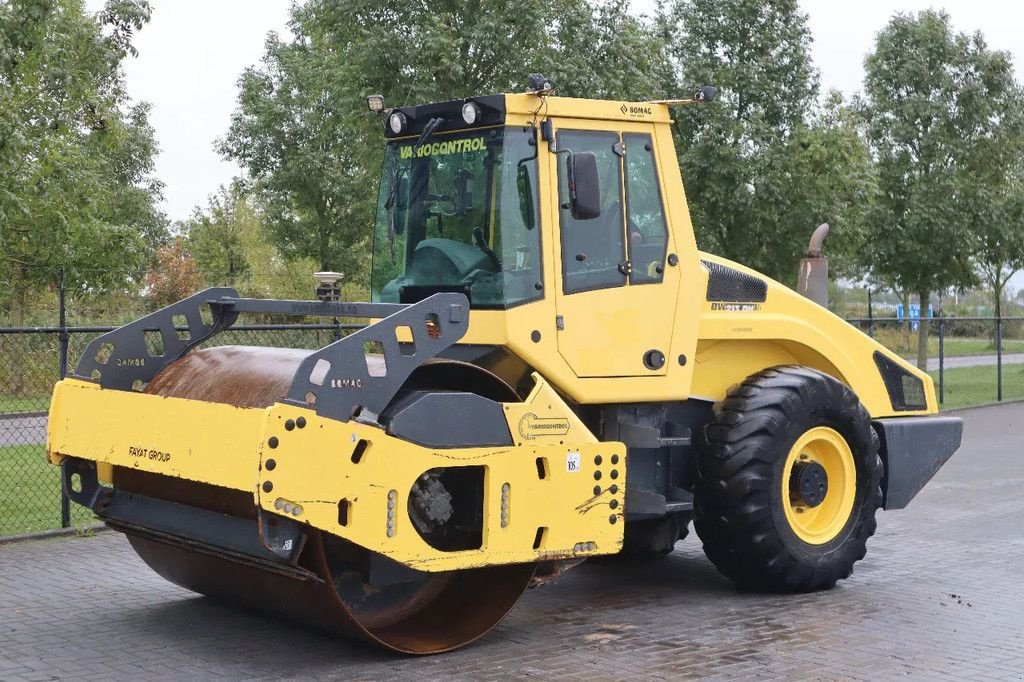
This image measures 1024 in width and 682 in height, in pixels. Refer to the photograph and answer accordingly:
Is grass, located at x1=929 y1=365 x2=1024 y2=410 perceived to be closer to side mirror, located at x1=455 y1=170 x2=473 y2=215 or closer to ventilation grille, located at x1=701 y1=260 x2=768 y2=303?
ventilation grille, located at x1=701 y1=260 x2=768 y2=303

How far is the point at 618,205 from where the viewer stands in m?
8.42

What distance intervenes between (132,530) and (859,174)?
18105 mm

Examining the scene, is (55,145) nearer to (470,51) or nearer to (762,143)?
(470,51)

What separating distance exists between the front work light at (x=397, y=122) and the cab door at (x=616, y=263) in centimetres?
110

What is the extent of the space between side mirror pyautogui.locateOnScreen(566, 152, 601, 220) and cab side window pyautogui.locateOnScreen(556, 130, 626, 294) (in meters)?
0.19

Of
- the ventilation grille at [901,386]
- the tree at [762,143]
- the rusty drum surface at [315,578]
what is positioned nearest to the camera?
the rusty drum surface at [315,578]

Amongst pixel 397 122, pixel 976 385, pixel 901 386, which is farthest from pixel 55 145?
pixel 976 385

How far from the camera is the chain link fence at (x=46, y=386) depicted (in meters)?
12.1

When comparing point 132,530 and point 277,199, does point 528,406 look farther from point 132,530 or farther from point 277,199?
point 277,199

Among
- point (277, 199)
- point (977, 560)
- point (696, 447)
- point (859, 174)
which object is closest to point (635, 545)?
point (696, 447)

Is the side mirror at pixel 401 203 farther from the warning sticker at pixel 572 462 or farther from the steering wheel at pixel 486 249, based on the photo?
the warning sticker at pixel 572 462

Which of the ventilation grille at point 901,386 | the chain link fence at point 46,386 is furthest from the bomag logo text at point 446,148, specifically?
the chain link fence at point 46,386

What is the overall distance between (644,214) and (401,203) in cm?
154

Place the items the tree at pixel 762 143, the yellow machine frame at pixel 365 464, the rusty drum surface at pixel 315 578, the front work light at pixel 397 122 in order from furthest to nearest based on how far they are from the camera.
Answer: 1. the tree at pixel 762 143
2. the front work light at pixel 397 122
3. the rusty drum surface at pixel 315 578
4. the yellow machine frame at pixel 365 464
